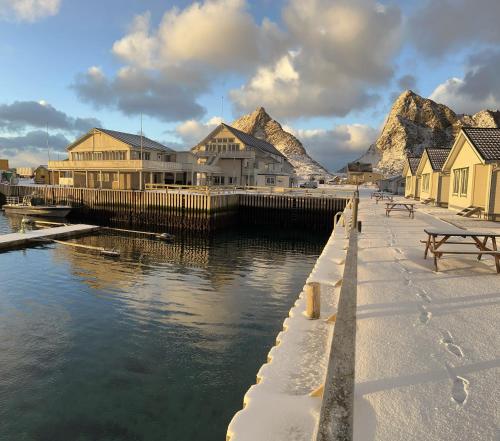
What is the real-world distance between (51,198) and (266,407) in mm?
50150

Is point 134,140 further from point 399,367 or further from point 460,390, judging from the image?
point 460,390

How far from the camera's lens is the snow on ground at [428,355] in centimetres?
400

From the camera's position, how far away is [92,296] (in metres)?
15.5

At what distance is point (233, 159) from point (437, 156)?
109 feet

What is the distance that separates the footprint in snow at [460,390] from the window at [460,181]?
1008 inches

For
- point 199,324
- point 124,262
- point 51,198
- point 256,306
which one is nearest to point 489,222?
point 256,306

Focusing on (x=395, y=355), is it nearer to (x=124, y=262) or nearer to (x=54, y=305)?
(x=54, y=305)

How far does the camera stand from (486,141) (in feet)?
79.5

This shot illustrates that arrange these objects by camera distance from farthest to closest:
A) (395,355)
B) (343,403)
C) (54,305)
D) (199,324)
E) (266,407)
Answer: (54,305)
(199,324)
(395,355)
(266,407)
(343,403)

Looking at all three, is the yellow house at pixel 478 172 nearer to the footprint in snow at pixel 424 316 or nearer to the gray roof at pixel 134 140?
the footprint in snow at pixel 424 316

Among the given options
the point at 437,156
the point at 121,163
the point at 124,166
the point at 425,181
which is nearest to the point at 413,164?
the point at 425,181

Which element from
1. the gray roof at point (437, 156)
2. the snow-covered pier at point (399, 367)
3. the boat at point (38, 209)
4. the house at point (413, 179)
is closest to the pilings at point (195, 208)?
the boat at point (38, 209)

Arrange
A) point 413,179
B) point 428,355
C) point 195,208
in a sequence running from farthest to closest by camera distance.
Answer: point 413,179 < point 195,208 < point 428,355

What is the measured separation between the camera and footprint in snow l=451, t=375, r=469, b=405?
4406 millimetres
